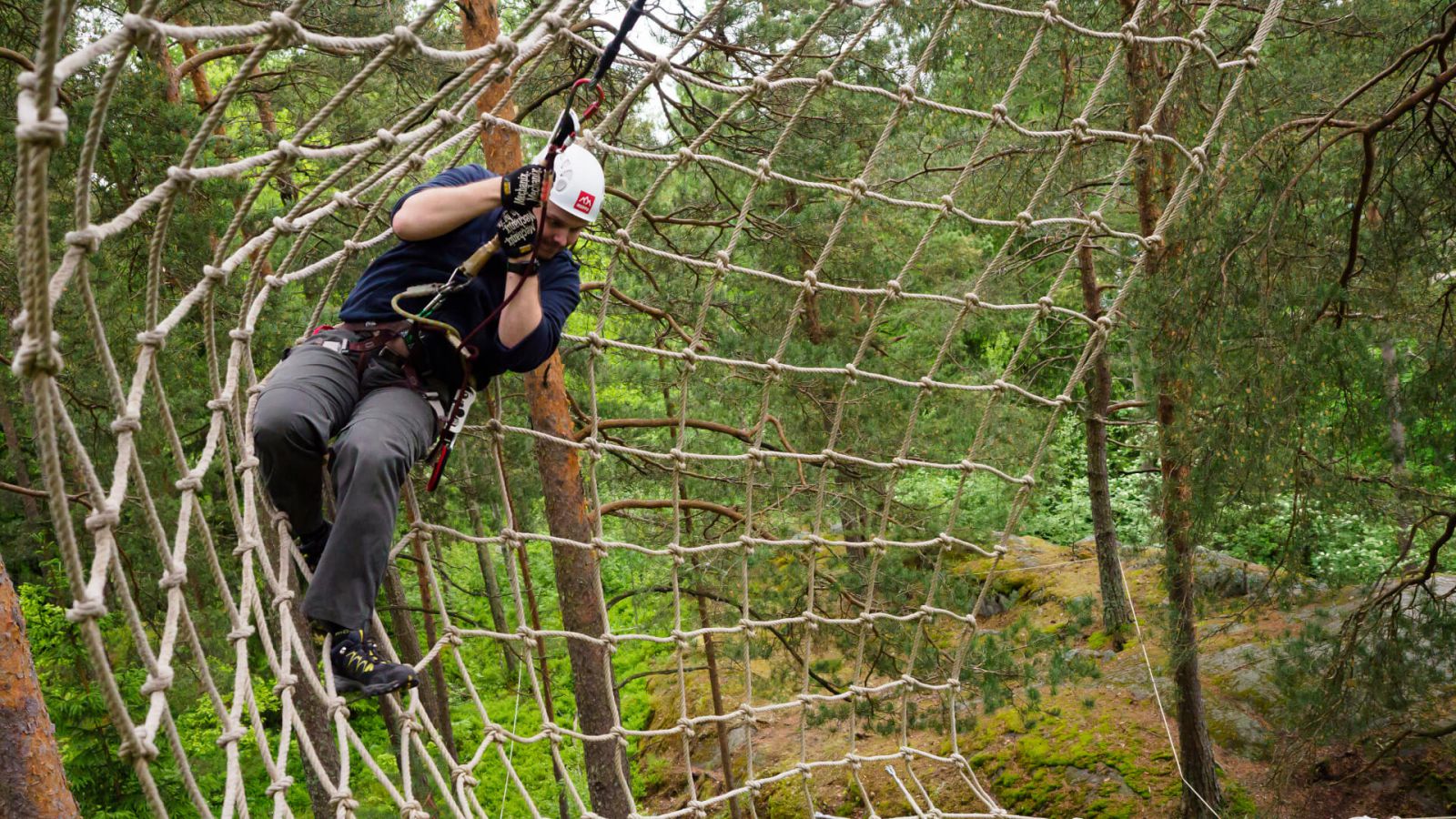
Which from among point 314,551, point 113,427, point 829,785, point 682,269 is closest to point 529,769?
point 829,785

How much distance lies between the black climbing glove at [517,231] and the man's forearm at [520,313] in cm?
9

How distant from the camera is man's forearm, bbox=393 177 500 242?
71.4 inches

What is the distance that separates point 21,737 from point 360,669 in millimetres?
1378

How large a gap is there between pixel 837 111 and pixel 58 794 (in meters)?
3.64

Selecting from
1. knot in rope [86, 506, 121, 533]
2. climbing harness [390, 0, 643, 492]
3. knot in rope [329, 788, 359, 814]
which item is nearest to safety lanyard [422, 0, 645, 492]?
climbing harness [390, 0, 643, 492]

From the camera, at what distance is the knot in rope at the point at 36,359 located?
0.94 metres

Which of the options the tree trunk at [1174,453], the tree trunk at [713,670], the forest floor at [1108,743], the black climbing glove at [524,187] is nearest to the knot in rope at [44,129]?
the black climbing glove at [524,187]

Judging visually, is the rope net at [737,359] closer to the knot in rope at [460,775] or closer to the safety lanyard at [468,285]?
the knot in rope at [460,775]

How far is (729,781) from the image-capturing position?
5.64 metres

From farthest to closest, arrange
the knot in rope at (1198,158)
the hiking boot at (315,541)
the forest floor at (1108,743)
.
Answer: the forest floor at (1108,743)
the knot in rope at (1198,158)
the hiking boot at (315,541)

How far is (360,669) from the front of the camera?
5.61 feet

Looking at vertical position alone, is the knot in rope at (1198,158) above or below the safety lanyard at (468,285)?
above

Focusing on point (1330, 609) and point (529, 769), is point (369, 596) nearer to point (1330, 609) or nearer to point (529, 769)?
point (1330, 609)

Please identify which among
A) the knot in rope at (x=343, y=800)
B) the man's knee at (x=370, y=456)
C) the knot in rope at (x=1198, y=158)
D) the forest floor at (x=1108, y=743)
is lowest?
the forest floor at (x=1108, y=743)
